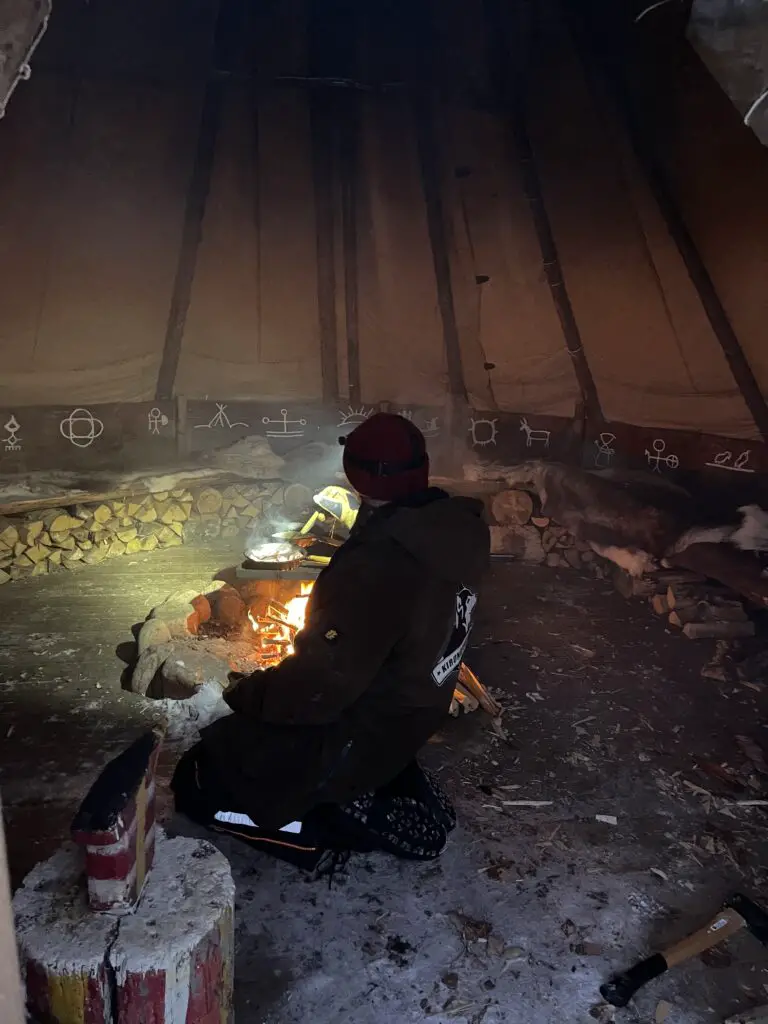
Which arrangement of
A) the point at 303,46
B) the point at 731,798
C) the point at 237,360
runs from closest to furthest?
the point at 731,798, the point at 303,46, the point at 237,360

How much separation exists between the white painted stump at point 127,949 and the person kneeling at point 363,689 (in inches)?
28.8

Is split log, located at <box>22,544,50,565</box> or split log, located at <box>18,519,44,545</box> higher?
split log, located at <box>18,519,44,545</box>

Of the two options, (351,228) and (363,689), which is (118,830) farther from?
(351,228)

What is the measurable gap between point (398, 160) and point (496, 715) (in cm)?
371

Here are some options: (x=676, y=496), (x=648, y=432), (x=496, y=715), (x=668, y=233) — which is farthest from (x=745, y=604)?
(x=668, y=233)

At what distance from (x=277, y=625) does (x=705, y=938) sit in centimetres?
263

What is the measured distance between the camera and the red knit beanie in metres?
2.27

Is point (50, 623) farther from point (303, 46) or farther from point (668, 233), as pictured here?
point (668, 233)

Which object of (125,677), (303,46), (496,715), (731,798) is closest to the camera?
(731,798)

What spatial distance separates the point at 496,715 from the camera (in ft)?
11.5

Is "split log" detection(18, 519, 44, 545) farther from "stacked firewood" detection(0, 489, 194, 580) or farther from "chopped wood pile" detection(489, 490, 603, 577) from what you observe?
"chopped wood pile" detection(489, 490, 603, 577)

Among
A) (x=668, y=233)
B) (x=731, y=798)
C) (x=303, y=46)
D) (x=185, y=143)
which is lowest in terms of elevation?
(x=731, y=798)

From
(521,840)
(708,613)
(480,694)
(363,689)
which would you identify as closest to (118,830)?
(363,689)

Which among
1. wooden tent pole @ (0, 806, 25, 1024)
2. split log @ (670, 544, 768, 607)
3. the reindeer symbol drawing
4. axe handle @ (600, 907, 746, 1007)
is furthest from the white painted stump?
the reindeer symbol drawing
